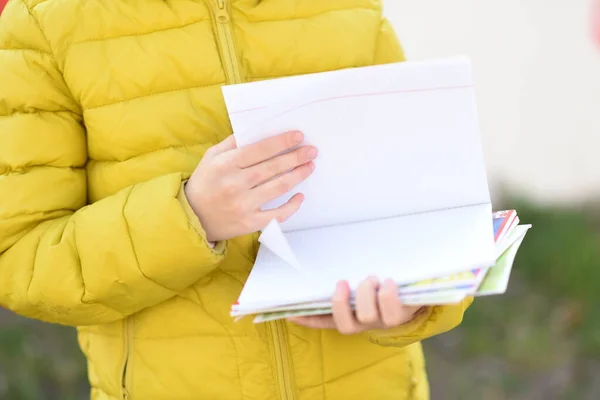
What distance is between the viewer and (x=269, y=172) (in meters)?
0.70

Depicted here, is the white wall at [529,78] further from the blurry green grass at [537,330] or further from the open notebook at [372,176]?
the open notebook at [372,176]

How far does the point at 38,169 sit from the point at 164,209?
19 cm

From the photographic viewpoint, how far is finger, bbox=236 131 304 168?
2.27 feet

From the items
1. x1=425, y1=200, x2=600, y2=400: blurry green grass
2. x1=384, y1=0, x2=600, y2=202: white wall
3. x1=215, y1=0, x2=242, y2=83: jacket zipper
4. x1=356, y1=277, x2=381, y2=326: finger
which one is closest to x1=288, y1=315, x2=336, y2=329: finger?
x1=356, y1=277, x2=381, y2=326: finger

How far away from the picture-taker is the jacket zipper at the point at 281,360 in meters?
0.81

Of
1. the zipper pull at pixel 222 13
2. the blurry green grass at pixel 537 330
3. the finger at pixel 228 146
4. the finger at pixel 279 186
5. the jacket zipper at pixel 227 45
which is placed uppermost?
the zipper pull at pixel 222 13

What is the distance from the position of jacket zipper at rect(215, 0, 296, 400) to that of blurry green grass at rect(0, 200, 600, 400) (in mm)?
867

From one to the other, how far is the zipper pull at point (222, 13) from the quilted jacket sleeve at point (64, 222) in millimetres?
197

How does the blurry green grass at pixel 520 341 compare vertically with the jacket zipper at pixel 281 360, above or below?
below

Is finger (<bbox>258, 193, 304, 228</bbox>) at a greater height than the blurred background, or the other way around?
finger (<bbox>258, 193, 304, 228</bbox>)

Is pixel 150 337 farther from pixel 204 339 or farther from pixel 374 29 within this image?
pixel 374 29

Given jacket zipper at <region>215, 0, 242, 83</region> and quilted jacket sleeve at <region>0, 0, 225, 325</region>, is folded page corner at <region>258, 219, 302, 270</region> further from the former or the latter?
jacket zipper at <region>215, 0, 242, 83</region>

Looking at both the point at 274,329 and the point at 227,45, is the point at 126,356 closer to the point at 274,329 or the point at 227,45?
the point at 274,329

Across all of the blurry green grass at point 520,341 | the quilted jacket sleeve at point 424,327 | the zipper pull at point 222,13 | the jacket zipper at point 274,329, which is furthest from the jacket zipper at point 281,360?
the blurry green grass at point 520,341
